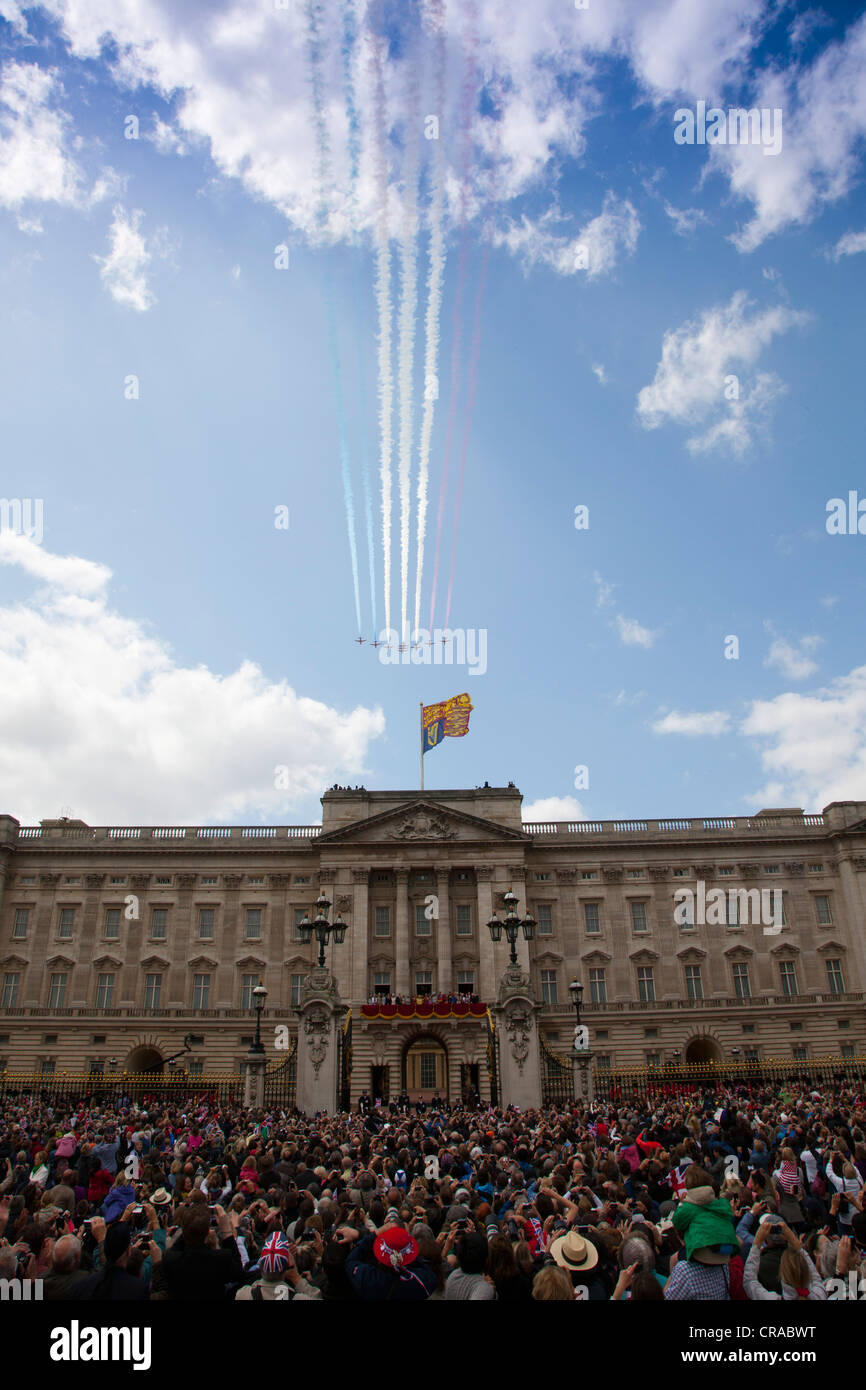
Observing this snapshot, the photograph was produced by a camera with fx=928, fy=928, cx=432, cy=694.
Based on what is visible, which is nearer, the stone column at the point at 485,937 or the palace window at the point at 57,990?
the stone column at the point at 485,937

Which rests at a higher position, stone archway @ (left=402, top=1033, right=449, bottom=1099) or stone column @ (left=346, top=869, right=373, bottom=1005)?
stone column @ (left=346, top=869, right=373, bottom=1005)

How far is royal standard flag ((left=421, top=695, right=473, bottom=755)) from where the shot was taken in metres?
59.4

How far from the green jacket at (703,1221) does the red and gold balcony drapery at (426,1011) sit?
41.4 m

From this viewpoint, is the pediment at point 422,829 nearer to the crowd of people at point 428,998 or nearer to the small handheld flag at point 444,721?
the small handheld flag at point 444,721

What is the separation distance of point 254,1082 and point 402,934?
1131 inches

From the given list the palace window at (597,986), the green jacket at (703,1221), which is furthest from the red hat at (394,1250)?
the palace window at (597,986)

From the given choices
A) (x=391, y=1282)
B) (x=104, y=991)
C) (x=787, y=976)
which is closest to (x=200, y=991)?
(x=104, y=991)

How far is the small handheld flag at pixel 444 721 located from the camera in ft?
195

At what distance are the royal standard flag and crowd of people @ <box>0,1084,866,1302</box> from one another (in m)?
36.8

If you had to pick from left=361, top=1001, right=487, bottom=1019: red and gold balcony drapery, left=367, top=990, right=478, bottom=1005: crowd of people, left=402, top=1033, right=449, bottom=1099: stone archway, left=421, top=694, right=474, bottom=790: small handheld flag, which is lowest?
left=402, top=1033, right=449, bottom=1099: stone archway

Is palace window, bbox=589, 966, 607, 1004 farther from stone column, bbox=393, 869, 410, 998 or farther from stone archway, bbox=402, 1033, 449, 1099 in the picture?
stone column, bbox=393, 869, 410, 998

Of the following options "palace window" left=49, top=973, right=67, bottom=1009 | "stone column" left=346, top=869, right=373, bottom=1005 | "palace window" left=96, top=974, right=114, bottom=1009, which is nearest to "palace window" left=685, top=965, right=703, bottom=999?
"stone column" left=346, top=869, right=373, bottom=1005
